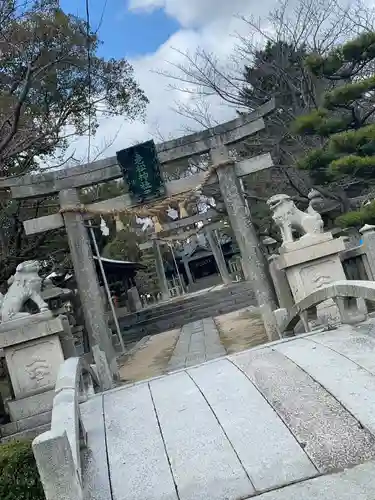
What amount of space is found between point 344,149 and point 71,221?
6.80 m

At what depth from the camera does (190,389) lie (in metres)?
4.75

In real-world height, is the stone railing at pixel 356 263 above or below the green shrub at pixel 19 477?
above

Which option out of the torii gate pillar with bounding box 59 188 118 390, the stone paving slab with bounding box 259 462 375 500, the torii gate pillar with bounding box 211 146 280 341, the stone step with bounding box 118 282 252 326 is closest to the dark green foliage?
the torii gate pillar with bounding box 211 146 280 341

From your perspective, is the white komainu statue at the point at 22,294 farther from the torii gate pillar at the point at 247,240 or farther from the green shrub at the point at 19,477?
the torii gate pillar at the point at 247,240

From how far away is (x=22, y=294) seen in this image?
7891mm

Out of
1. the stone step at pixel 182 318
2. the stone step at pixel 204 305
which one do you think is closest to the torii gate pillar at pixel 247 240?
the stone step at pixel 182 318

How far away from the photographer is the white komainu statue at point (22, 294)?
7.75 meters

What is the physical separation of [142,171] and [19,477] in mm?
6636

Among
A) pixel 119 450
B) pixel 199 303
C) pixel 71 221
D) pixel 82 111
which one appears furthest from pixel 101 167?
pixel 199 303

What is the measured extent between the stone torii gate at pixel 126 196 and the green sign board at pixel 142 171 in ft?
0.58

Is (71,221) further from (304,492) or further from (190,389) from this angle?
(304,492)

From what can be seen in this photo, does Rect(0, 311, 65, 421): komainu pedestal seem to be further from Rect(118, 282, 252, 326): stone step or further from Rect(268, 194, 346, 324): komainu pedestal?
Rect(118, 282, 252, 326): stone step

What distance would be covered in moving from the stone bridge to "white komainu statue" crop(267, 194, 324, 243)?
3.47 meters

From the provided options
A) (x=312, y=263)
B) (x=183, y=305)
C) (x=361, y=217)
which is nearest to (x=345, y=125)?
(x=361, y=217)
